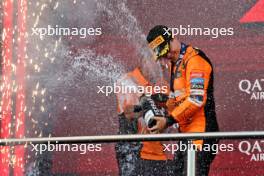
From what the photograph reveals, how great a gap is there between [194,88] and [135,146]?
47 cm

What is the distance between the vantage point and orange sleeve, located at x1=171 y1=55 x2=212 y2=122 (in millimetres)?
3627

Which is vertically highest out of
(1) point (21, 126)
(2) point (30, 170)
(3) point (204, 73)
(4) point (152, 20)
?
(4) point (152, 20)

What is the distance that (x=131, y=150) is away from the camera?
3.71 metres

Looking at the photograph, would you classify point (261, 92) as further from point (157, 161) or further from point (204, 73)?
point (157, 161)

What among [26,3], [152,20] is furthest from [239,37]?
[26,3]

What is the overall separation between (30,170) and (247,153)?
1201 millimetres
